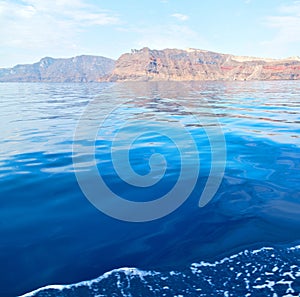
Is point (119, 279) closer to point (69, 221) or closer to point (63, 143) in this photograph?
point (69, 221)

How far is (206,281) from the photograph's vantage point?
327 cm

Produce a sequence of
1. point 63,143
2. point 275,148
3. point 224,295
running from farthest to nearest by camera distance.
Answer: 1. point 63,143
2. point 275,148
3. point 224,295

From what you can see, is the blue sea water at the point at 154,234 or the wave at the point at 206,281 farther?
the blue sea water at the point at 154,234

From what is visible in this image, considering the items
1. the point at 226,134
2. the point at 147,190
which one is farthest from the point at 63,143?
the point at 226,134

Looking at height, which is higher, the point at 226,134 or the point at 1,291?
the point at 226,134

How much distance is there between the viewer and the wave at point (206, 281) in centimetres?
312

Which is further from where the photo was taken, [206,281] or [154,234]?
[154,234]

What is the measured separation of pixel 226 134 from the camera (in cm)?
1065

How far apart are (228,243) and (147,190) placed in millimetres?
2168

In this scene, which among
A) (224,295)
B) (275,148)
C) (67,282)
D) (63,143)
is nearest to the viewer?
(224,295)

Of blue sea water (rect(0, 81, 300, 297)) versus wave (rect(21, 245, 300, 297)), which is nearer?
wave (rect(21, 245, 300, 297))

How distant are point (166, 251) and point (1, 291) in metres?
2.03

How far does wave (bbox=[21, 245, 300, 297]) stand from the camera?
3.12 metres

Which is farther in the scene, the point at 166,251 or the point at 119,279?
the point at 166,251
